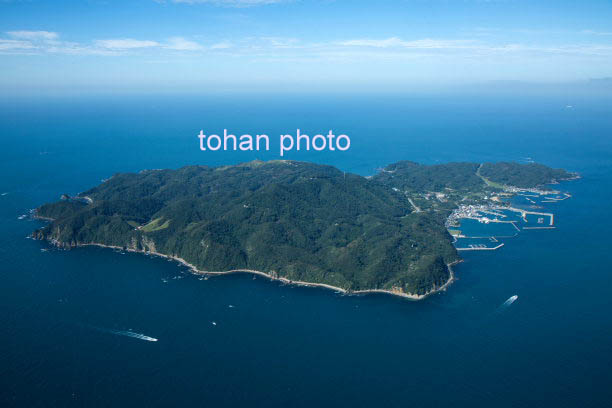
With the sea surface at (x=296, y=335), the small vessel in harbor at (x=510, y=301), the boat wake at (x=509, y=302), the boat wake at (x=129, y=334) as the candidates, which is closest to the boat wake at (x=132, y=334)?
the boat wake at (x=129, y=334)

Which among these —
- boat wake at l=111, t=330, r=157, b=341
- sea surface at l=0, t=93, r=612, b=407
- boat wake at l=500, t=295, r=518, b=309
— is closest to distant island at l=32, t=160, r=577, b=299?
sea surface at l=0, t=93, r=612, b=407

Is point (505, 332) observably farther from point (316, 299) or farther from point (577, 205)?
point (577, 205)

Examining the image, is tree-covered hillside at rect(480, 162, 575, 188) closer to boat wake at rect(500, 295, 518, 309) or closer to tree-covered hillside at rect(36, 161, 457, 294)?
tree-covered hillside at rect(36, 161, 457, 294)

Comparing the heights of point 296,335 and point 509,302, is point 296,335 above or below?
below

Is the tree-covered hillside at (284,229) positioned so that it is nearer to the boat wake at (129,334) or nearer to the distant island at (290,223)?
the distant island at (290,223)

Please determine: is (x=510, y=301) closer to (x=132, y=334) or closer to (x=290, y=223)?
(x=290, y=223)

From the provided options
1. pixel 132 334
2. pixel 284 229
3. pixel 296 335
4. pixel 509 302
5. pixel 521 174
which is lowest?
pixel 296 335

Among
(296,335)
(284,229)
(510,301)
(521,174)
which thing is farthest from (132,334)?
(521,174)

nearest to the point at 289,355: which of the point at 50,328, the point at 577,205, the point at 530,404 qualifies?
the point at 530,404
